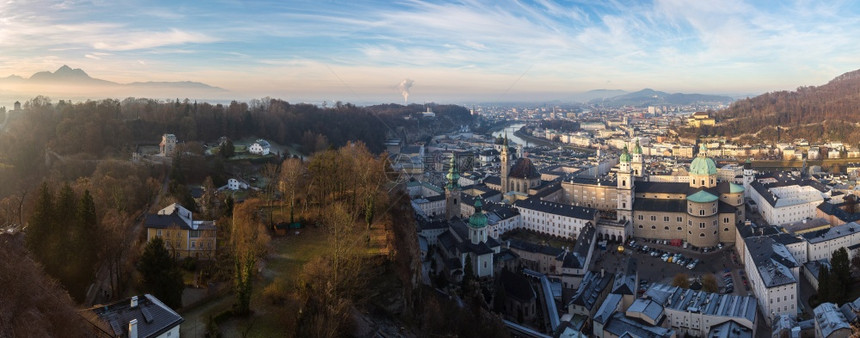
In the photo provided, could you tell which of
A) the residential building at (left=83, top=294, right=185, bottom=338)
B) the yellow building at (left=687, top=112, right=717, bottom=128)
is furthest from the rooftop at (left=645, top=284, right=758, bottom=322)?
the yellow building at (left=687, top=112, right=717, bottom=128)

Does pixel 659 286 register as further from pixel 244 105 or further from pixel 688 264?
pixel 244 105

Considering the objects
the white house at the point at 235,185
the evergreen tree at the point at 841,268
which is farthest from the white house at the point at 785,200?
the white house at the point at 235,185

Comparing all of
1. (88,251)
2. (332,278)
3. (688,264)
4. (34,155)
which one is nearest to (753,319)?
(688,264)

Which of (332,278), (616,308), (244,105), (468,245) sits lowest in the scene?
(616,308)

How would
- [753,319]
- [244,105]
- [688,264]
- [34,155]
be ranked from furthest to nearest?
[244,105], [34,155], [688,264], [753,319]

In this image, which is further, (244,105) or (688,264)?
(244,105)

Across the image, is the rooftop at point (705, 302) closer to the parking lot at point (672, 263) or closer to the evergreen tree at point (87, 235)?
the parking lot at point (672, 263)

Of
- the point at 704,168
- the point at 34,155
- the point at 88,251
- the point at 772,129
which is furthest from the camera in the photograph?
the point at 772,129
